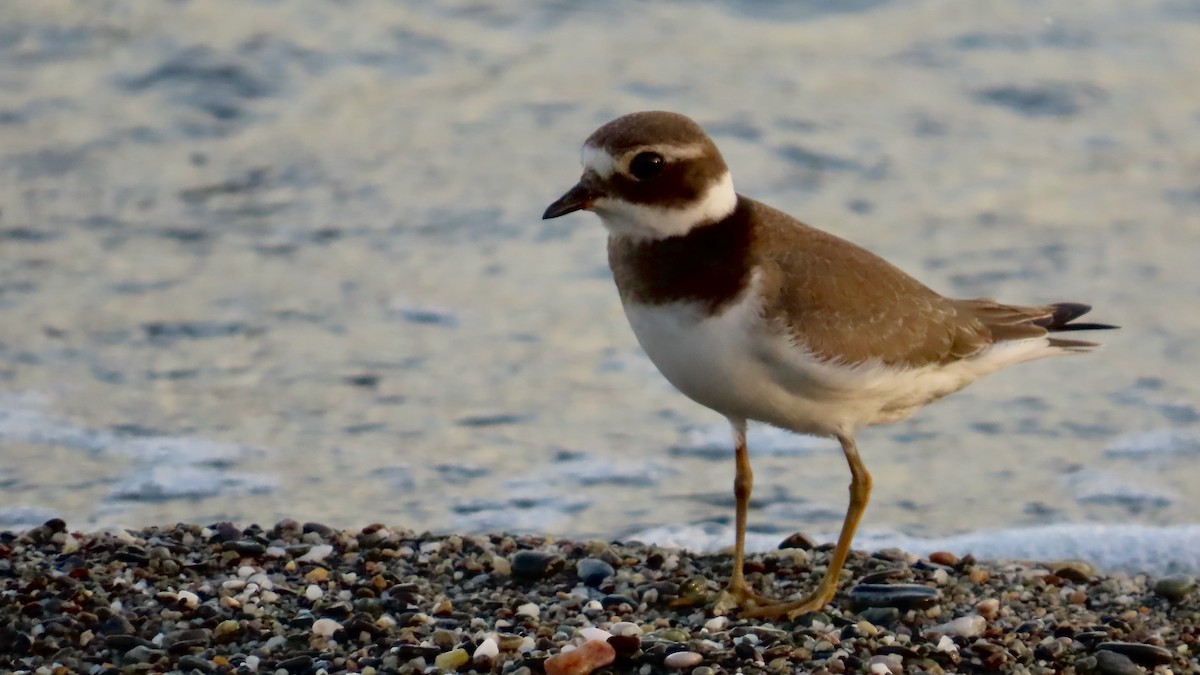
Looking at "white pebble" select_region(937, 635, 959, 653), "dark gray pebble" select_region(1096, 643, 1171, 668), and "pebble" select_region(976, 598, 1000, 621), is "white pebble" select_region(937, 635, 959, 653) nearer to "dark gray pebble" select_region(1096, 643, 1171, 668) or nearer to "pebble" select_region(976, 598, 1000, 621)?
"pebble" select_region(976, 598, 1000, 621)

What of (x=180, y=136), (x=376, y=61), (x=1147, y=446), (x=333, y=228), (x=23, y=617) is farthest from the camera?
(x=376, y=61)

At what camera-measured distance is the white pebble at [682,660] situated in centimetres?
455

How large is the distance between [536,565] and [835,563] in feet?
3.06

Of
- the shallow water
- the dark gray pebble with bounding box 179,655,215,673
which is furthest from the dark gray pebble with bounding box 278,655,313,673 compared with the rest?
the shallow water

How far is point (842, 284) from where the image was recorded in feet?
16.9

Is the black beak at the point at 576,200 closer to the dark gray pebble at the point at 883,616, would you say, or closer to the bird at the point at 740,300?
the bird at the point at 740,300

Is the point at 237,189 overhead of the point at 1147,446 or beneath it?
overhead

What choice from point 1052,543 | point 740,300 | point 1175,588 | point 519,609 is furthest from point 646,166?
point 1052,543

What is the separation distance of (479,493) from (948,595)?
2.44 metres

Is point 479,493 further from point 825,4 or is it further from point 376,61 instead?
point 825,4

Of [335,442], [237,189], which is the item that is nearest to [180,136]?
[237,189]

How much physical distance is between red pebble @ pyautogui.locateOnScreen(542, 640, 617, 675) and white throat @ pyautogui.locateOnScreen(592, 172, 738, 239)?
1.18 metres

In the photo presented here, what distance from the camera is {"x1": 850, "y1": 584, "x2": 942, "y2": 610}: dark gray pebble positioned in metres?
5.17

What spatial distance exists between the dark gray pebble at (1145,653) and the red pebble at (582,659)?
57.0 inches
